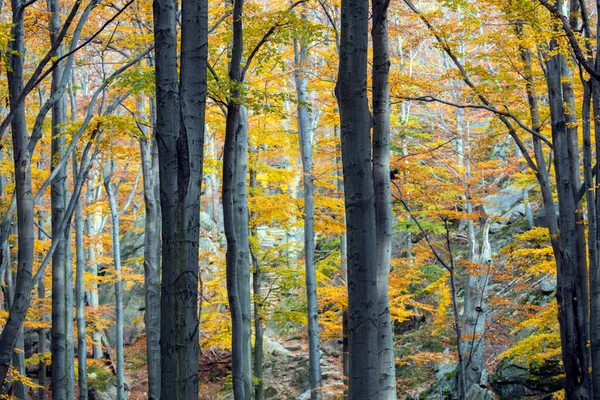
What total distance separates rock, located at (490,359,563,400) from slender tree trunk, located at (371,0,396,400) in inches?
271

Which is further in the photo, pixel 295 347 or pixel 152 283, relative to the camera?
pixel 295 347

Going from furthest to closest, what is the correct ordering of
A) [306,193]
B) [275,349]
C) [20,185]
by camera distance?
[275,349] < [306,193] < [20,185]

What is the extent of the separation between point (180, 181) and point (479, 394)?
950 centimetres

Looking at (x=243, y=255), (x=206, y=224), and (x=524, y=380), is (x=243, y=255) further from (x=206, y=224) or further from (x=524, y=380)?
(x=206, y=224)

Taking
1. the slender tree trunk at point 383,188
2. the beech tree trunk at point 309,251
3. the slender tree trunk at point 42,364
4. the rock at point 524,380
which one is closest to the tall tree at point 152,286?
the slender tree trunk at point 42,364

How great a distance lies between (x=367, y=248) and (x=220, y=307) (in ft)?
51.8

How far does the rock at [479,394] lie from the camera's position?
1136 centimetres

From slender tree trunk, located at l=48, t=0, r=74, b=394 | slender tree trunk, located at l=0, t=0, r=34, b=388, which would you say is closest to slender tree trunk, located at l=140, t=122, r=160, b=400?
slender tree trunk, located at l=48, t=0, r=74, b=394

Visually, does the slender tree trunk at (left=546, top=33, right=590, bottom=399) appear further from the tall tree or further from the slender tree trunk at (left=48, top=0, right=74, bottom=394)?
the tall tree

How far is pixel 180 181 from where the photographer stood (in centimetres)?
424

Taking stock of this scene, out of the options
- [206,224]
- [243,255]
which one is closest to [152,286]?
[243,255]

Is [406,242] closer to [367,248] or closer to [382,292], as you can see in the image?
[382,292]

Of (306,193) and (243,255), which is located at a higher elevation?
(306,193)

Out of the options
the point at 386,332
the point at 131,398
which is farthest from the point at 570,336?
the point at 131,398
